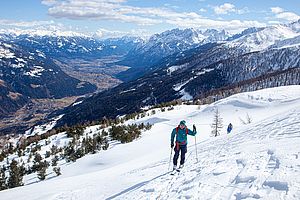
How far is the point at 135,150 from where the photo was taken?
38000mm

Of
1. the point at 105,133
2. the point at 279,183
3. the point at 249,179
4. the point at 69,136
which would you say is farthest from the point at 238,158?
the point at 69,136

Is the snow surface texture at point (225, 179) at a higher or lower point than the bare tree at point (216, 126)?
higher

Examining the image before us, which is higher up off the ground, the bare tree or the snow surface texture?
the snow surface texture

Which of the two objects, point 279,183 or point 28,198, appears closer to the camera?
point 279,183

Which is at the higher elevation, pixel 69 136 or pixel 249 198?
pixel 249 198

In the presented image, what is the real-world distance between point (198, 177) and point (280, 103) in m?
43.5

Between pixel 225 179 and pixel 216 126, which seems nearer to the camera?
pixel 225 179

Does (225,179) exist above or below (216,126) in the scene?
→ above

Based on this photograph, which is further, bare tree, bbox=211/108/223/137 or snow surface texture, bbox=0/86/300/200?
bare tree, bbox=211/108/223/137

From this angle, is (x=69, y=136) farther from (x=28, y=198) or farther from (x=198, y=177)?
(x=198, y=177)

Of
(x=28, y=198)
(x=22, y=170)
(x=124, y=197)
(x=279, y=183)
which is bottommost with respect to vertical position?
(x=22, y=170)

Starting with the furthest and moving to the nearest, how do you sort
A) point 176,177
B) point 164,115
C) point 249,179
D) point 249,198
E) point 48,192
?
point 164,115 < point 48,192 < point 176,177 < point 249,179 < point 249,198

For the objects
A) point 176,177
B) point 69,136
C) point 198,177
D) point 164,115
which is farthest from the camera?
point 164,115

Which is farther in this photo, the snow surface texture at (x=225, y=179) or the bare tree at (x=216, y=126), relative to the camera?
the bare tree at (x=216, y=126)
